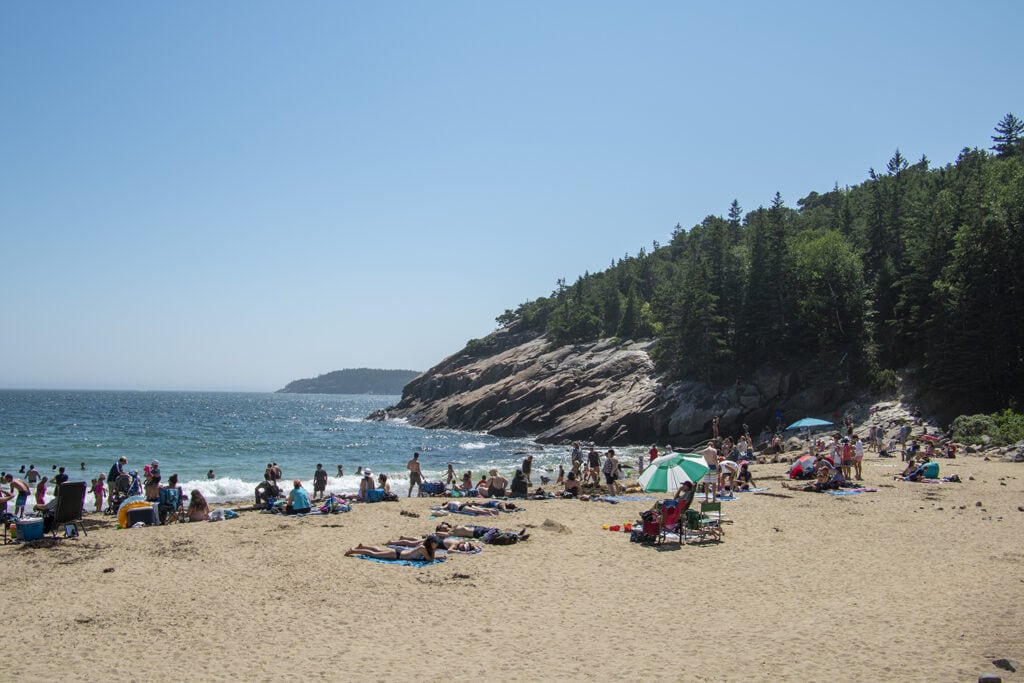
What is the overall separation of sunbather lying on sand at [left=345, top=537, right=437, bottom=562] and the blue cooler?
747 cm

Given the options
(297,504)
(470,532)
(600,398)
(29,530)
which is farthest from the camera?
(600,398)

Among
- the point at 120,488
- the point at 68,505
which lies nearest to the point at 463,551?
the point at 68,505

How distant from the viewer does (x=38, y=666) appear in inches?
327

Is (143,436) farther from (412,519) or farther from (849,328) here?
(849,328)

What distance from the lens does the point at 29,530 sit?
15.0 metres

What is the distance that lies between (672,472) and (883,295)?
4270 cm

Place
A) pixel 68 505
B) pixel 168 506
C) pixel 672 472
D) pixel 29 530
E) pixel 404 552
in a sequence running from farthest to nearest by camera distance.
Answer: pixel 168 506
pixel 672 472
pixel 68 505
pixel 29 530
pixel 404 552

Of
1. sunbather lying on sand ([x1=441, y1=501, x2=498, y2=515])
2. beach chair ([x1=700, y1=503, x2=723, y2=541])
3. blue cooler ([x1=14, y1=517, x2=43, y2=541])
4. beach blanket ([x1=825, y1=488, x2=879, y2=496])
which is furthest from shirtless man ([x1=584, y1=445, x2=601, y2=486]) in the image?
blue cooler ([x1=14, y1=517, x2=43, y2=541])

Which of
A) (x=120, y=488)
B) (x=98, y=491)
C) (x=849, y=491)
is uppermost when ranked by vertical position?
(x=849, y=491)

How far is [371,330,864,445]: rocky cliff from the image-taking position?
167 ft

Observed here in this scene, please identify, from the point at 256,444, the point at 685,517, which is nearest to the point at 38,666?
the point at 685,517

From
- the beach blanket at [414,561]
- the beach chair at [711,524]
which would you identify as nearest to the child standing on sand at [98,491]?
the beach blanket at [414,561]

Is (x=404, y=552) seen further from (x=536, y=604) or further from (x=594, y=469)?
→ (x=594, y=469)

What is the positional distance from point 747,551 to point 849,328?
41.5 metres
